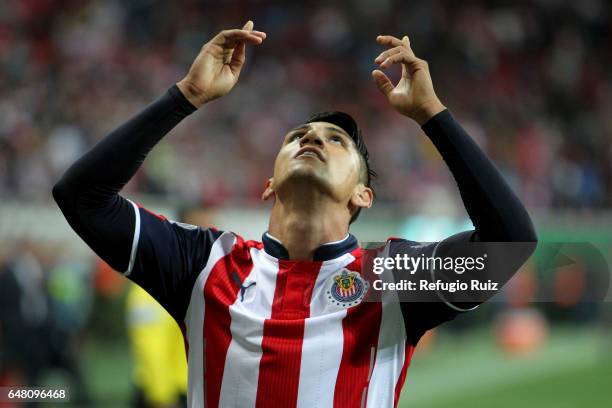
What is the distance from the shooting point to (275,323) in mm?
2682

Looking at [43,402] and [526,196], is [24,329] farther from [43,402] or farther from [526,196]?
[526,196]

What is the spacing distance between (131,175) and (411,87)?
32.5 inches

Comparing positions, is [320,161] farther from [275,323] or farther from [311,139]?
[275,323]

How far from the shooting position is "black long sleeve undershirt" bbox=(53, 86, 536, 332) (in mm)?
2480

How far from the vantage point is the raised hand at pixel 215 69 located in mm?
2635

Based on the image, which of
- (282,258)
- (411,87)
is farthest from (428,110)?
(282,258)

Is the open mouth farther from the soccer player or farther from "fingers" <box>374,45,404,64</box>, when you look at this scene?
"fingers" <box>374,45,404,64</box>

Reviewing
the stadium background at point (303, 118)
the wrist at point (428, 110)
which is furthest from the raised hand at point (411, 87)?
the stadium background at point (303, 118)

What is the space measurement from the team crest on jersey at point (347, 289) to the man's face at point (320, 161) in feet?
0.88

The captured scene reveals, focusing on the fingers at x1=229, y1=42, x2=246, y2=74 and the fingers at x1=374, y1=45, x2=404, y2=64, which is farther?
the fingers at x1=229, y1=42, x2=246, y2=74

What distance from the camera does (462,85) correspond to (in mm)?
14164

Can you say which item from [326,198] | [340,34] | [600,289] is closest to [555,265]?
[600,289]

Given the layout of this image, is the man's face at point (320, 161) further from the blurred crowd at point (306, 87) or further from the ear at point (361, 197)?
the blurred crowd at point (306, 87)

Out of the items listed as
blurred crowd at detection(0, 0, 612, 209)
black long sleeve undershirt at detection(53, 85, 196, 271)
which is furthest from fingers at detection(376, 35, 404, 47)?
blurred crowd at detection(0, 0, 612, 209)
